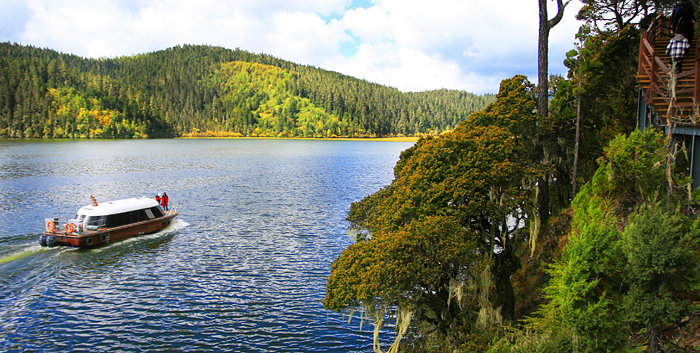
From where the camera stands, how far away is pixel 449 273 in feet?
58.7

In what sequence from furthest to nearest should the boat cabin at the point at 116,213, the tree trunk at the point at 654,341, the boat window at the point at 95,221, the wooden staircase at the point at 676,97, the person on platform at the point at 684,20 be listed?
1. the boat cabin at the point at 116,213
2. the boat window at the point at 95,221
3. the person on platform at the point at 684,20
4. the wooden staircase at the point at 676,97
5. the tree trunk at the point at 654,341

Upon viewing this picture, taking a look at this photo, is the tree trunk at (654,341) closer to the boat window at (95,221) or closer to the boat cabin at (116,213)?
the boat cabin at (116,213)

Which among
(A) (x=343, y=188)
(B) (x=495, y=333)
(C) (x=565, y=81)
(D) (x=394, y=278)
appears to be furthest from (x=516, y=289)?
(A) (x=343, y=188)

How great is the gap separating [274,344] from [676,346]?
663 inches

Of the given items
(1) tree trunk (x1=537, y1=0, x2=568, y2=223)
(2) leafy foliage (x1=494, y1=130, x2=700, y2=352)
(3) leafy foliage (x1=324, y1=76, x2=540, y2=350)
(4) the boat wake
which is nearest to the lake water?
(4) the boat wake

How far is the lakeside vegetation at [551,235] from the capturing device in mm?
11625

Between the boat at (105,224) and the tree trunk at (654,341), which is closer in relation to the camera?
the tree trunk at (654,341)

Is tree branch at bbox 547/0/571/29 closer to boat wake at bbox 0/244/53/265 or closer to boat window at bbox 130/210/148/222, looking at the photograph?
boat window at bbox 130/210/148/222

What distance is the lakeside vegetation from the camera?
11.6m

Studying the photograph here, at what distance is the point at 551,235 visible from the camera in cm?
2458

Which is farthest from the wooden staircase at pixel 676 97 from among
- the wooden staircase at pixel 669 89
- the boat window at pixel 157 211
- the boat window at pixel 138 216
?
the boat window at pixel 157 211

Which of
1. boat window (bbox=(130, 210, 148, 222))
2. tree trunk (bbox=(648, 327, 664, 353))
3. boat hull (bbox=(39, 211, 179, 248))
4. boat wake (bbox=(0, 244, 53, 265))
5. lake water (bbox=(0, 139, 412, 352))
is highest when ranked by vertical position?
tree trunk (bbox=(648, 327, 664, 353))

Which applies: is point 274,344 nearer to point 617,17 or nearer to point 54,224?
point 54,224

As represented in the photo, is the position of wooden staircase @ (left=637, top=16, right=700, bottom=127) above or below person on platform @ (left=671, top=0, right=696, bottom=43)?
below
